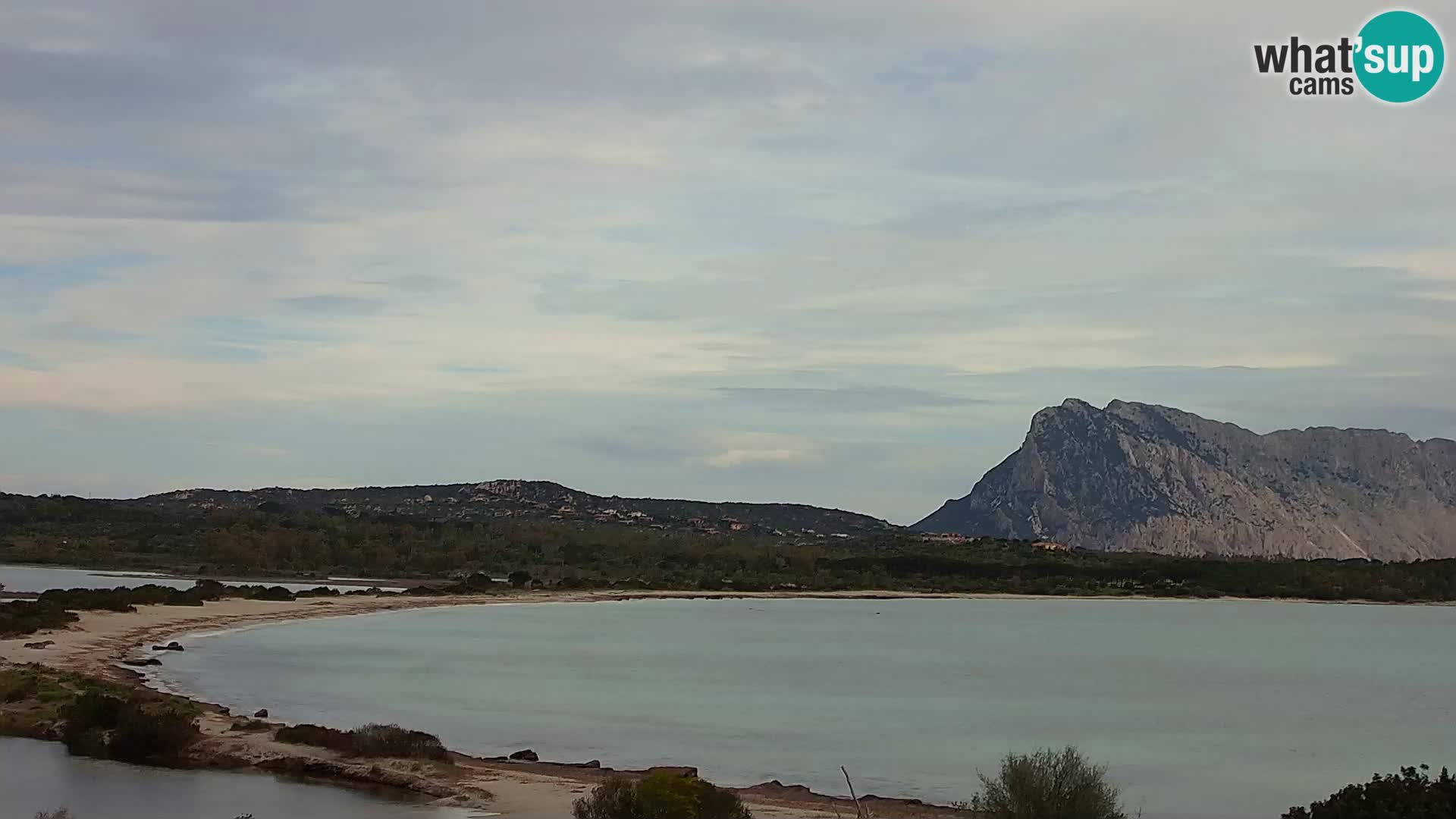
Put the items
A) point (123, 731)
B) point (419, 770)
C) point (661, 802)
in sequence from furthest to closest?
point (123, 731) < point (419, 770) < point (661, 802)

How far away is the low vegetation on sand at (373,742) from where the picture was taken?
19.0 meters

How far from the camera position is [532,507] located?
132 m

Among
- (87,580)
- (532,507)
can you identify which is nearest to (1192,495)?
(532,507)

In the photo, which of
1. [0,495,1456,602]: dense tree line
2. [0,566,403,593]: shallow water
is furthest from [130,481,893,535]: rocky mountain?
→ [0,566,403,593]: shallow water

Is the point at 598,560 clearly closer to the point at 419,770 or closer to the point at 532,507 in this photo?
the point at 532,507

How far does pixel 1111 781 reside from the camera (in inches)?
870

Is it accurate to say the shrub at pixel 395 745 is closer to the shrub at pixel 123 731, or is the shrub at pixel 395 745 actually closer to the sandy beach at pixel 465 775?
the sandy beach at pixel 465 775

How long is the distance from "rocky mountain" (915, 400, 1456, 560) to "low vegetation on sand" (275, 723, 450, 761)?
134861 millimetres

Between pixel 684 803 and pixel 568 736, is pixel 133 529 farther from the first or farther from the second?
pixel 684 803

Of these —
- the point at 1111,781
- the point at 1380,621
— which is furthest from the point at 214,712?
the point at 1380,621

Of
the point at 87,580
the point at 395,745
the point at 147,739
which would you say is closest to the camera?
the point at 147,739

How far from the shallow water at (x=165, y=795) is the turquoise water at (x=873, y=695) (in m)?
5.77

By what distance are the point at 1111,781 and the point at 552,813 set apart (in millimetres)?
10017

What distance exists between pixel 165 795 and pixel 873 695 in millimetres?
21988
